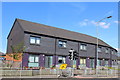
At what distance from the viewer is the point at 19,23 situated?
29.0 meters

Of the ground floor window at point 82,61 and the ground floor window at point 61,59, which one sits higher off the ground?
the ground floor window at point 61,59

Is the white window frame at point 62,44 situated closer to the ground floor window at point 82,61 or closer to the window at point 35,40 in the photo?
the window at point 35,40

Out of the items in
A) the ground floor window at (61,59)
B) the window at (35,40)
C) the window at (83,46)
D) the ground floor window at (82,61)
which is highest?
the window at (35,40)

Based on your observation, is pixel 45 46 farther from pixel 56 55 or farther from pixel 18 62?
pixel 18 62

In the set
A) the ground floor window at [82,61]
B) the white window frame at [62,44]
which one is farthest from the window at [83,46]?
the white window frame at [62,44]

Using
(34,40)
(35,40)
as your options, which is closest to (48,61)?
(35,40)

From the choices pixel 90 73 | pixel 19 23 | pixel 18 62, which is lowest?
pixel 90 73

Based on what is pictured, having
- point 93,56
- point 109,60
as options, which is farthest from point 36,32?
point 109,60

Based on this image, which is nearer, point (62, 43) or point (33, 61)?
point (33, 61)

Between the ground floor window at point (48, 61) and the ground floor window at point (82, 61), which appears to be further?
the ground floor window at point (82, 61)

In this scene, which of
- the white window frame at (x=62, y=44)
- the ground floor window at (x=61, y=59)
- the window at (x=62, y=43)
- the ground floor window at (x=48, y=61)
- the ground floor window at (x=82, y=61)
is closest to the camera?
the ground floor window at (x=48, y=61)

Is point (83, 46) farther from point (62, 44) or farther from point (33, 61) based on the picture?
point (33, 61)

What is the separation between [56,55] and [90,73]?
23.4 feet

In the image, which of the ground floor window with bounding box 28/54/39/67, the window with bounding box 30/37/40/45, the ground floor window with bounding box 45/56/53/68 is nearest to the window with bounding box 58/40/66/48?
the ground floor window with bounding box 45/56/53/68
